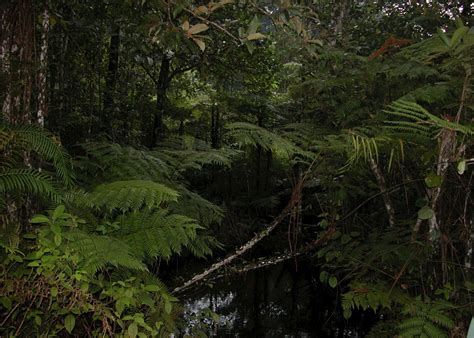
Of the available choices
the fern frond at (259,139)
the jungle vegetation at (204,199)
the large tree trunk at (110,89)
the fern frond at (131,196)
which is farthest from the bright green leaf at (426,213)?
the large tree trunk at (110,89)

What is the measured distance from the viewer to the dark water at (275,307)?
4.82m

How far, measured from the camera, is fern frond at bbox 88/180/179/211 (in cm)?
204

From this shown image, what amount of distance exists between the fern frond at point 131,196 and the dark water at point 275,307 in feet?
8.28

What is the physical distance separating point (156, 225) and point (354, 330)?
3.58m

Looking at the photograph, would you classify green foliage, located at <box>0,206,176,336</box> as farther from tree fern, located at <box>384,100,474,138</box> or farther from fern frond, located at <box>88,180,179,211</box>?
tree fern, located at <box>384,100,474,138</box>

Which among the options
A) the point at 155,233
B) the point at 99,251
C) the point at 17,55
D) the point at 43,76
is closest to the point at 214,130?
the point at 43,76

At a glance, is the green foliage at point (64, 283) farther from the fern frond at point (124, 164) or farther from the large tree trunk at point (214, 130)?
the large tree trunk at point (214, 130)

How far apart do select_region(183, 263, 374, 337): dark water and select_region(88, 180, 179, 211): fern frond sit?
2.53 m

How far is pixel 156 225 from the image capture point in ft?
7.23

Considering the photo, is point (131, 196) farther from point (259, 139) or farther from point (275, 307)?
point (275, 307)

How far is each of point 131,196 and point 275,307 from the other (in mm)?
3969

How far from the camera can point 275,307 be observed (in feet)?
18.0

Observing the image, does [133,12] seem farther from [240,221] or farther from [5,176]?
[240,221]

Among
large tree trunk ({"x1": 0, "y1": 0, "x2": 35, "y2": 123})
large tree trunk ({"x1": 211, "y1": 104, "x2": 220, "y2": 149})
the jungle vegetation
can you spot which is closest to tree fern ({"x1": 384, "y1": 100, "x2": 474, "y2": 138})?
the jungle vegetation
